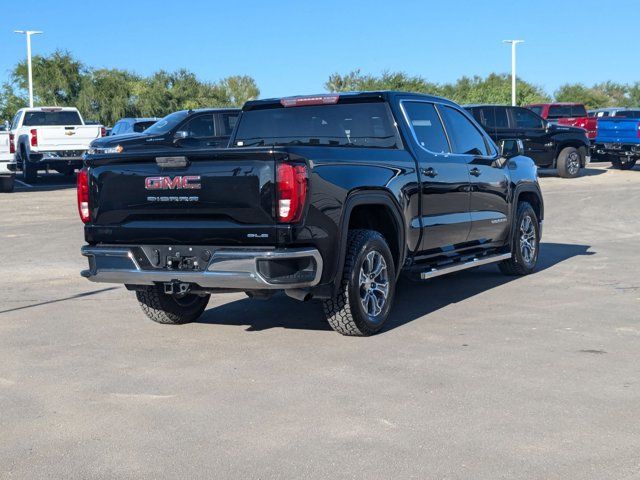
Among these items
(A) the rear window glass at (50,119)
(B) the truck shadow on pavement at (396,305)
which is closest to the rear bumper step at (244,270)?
(B) the truck shadow on pavement at (396,305)

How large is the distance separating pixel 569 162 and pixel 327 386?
21.7 metres

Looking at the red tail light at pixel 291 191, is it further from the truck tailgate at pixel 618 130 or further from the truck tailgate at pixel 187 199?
the truck tailgate at pixel 618 130

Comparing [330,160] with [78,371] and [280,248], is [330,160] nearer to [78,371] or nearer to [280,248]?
[280,248]

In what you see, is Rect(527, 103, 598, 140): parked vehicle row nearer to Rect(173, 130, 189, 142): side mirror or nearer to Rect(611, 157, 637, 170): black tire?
Rect(611, 157, 637, 170): black tire

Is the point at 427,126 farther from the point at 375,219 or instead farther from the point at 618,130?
the point at 618,130

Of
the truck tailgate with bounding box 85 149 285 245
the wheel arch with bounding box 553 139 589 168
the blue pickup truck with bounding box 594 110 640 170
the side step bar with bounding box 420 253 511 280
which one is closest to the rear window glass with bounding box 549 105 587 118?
the blue pickup truck with bounding box 594 110 640 170

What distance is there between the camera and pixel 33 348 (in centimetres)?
729

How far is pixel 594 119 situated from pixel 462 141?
88.6 feet

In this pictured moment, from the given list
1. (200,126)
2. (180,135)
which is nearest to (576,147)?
(200,126)

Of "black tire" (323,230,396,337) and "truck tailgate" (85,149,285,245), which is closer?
"truck tailgate" (85,149,285,245)

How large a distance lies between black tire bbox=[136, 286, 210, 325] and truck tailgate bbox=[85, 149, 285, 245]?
74 cm

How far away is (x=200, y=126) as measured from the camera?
66.0 feet

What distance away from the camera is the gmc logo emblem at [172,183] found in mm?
6930

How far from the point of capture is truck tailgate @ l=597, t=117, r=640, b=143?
91.6ft
